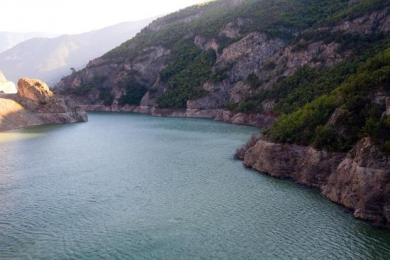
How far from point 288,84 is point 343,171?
233 ft

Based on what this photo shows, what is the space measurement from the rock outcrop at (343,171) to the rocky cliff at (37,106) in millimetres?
80968

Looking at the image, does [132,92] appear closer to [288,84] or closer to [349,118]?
[288,84]

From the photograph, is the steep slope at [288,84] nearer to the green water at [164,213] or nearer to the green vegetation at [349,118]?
the green vegetation at [349,118]

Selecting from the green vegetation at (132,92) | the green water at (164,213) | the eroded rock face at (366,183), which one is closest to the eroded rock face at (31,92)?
the green vegetation at (132,92)

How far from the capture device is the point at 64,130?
349 feet

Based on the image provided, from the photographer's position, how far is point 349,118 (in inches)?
1781

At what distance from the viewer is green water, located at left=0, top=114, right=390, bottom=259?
31.8 m

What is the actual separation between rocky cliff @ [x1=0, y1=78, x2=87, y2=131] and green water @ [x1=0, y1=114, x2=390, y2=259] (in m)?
52.6

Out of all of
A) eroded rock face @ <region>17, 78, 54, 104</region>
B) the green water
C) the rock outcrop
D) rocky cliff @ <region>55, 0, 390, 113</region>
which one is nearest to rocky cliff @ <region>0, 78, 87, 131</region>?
eroded rock face @ <region>17, 78, 54, 104</region>

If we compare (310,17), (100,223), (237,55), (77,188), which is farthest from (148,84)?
(100,223)

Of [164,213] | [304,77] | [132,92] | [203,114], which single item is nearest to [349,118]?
[164,213]

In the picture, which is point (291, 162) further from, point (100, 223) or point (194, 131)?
point (194, 131)

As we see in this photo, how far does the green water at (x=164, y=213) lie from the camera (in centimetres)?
3177

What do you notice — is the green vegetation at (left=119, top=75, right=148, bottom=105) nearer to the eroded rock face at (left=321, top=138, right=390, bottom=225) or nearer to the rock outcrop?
the rock outcrop
